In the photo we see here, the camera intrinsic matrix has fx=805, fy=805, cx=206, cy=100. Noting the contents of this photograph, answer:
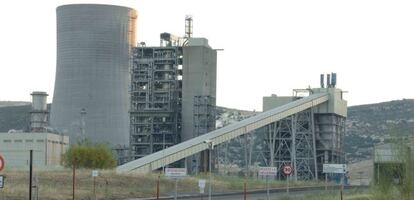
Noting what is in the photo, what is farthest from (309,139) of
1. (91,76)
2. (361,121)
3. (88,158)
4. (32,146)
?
(361,121)

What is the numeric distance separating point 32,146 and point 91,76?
36.7 feet

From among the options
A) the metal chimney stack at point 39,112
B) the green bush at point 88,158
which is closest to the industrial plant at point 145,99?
the metal chimney stack at point 39,112

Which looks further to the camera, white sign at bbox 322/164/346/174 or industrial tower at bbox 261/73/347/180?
industrial tower at bbox 261/73/347/180

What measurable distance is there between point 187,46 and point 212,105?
824 centimetres

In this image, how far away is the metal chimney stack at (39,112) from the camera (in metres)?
111

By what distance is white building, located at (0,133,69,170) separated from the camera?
96188 millimetres

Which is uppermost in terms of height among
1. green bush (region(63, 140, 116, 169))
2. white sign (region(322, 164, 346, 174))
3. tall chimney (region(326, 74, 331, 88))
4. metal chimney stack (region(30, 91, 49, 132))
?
tall chimney (region(326, 74, 331, 88))

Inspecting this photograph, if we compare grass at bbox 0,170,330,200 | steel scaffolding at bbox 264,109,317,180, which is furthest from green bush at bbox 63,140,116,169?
grass at bbox 0,170,330,200

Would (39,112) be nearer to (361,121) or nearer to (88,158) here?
(88,158)

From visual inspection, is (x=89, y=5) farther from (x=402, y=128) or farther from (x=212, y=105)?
(x=402, y=128)

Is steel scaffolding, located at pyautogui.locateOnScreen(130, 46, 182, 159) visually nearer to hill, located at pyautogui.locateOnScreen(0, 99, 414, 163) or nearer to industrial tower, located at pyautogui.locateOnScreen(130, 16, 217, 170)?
industrial tower, located at pyautogui.locateOnScreen(130, 16, 217, 170)

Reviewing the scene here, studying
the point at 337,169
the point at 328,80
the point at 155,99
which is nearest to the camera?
the point at 337,169

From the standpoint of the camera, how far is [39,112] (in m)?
112

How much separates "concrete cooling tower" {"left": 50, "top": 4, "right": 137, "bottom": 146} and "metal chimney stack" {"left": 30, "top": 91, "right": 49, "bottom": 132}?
8.69 metres
